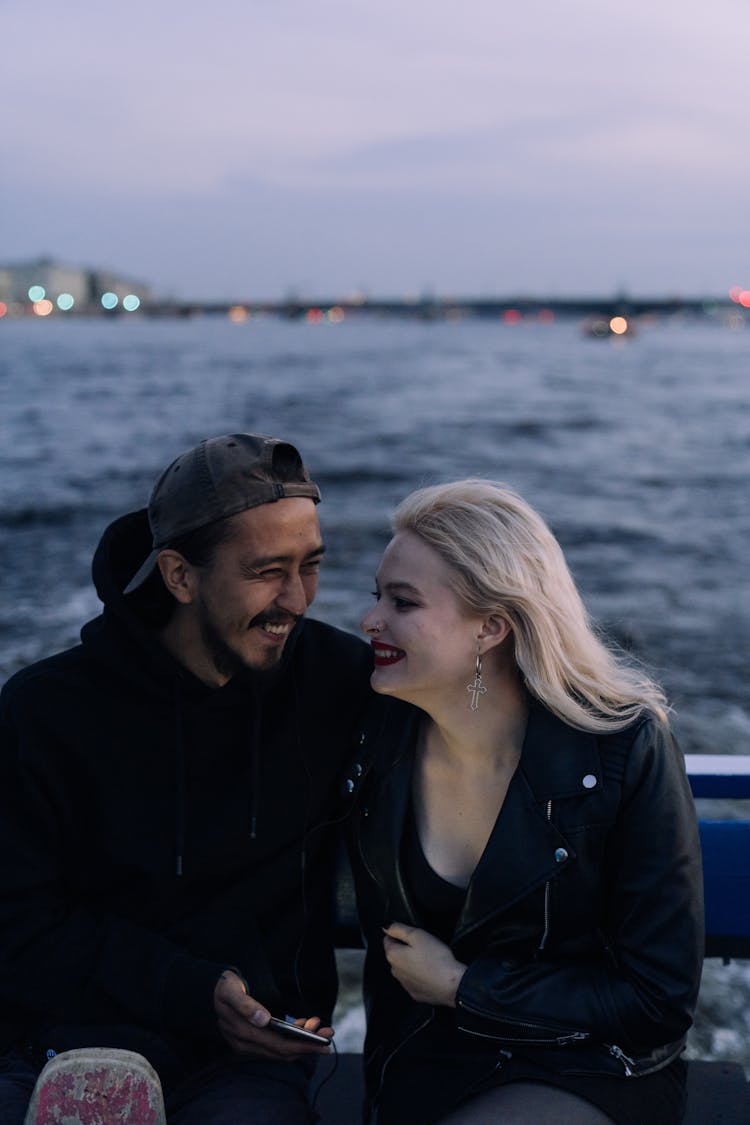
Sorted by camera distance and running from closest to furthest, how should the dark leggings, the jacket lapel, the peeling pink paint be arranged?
the peeling pink paint → the dark leggings → the jacket lapel

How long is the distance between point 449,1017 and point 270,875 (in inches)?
18.4

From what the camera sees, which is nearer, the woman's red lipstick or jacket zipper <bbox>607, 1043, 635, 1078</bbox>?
jacket zipper <bbox>607, 1043, 635, 1078</bbox>

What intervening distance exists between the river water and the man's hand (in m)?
1.34

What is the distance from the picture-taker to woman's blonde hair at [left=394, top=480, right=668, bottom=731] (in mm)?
2373

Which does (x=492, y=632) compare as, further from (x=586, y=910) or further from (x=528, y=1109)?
(x=528, y=1109)

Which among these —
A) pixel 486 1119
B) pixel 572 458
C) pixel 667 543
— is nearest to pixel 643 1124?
pixel 486 1119

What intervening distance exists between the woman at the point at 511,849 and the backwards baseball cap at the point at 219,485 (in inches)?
10.6

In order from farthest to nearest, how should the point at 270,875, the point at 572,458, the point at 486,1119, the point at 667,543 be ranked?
1. the point at 572,458
2. the point at 667,543
3. the point at 270,875
4. the point at 486,1119

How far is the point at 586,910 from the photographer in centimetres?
229

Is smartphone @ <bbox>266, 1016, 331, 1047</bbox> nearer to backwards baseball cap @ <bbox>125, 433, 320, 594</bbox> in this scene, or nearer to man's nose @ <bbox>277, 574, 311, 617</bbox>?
man's nose @ <bbox>277, 574, 311, 617</bbox>

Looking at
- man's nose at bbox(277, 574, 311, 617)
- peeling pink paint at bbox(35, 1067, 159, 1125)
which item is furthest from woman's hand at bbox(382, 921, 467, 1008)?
man's nose at bbox(277, 574, 311, 617)

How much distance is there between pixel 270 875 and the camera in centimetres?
259

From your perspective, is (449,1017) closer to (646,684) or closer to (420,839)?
(420,839)

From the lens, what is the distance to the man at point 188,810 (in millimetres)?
2422
